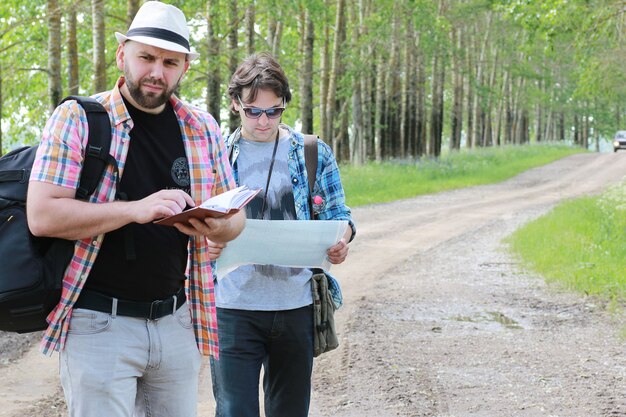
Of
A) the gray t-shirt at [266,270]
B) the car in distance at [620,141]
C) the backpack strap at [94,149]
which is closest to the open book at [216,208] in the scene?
the backpack strap at [94,149]

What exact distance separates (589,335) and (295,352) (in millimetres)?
5610

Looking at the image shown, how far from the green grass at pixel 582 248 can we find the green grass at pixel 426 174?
19.8 ft

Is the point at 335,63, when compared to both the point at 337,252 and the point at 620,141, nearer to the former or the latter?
the point at 337,252

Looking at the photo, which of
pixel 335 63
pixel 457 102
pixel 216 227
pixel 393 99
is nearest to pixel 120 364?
pixel 216 227

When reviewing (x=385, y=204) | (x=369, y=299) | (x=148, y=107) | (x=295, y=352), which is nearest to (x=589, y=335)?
(x=369, y=299)

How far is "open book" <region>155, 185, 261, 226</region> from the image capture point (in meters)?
2.94

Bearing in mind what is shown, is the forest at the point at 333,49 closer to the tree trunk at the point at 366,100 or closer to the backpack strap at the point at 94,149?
the tree trunk at the point at 366,100

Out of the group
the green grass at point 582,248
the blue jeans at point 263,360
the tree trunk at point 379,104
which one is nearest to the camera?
the blue jeans at point 263,360

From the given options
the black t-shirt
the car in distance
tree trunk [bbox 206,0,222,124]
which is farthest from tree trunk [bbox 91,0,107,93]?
the car in distance

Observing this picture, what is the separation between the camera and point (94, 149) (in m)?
3.06

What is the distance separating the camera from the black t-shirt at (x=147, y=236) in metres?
3.11

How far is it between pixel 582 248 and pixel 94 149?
12027 mm

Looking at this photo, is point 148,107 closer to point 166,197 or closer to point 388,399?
point 166,197

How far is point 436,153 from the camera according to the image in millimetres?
41188
